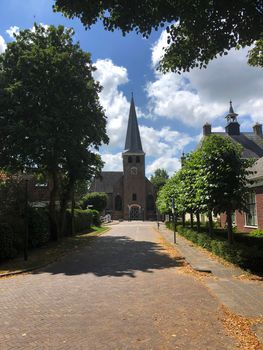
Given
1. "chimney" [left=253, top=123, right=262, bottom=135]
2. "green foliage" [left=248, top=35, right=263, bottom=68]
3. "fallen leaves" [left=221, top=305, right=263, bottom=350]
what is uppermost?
"chimney" [left=253, top=123, right=262, bottom=135]

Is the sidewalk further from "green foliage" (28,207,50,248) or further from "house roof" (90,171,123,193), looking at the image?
"house roof" (90,171,123,193)

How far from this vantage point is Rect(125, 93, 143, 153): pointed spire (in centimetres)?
8146

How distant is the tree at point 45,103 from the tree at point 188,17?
45.4 feet

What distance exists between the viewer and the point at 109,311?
7.73 metres

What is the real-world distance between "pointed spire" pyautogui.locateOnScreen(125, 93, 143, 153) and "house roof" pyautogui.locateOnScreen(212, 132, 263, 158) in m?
28.3

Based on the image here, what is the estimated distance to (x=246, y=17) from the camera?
7.47 meters

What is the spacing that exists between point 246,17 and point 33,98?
55.8 feet

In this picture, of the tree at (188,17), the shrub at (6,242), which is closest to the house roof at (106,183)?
the shrub at (6,242)

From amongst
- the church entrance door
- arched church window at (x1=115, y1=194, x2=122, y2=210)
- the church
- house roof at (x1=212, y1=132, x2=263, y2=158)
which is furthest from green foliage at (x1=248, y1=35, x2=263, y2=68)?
arched church window at (x1=115, y1=194, x2=122, y2=210)

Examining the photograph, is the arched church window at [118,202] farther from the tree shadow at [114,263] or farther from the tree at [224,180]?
the tree at [224,180]

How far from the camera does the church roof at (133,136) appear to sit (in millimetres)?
81500

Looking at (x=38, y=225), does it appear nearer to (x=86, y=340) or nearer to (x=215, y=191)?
(x=215, y=191)

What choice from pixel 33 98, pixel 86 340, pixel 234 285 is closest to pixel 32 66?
pixel 33 98

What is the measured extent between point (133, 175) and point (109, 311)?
7532cm
